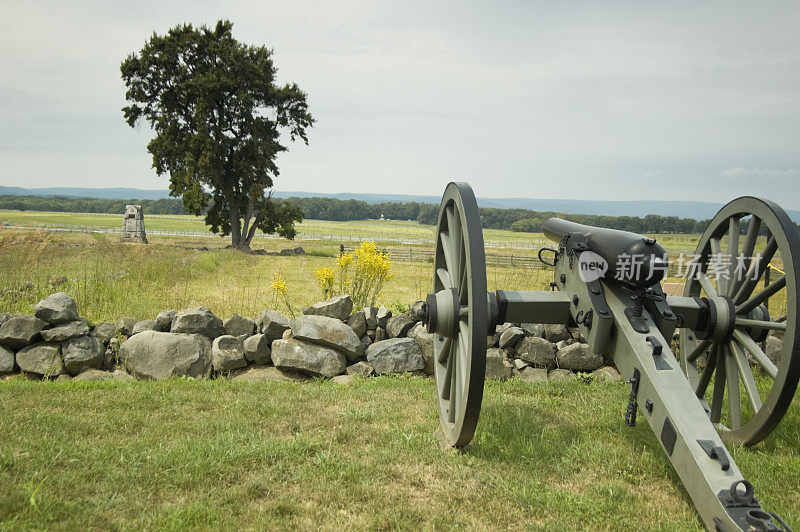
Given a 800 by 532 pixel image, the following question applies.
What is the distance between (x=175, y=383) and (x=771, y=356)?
6.62 meters

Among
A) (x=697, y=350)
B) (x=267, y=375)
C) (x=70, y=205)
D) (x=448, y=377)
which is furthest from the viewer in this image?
(x=70, y=205)

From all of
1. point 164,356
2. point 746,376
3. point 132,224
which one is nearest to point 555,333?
point 746,376

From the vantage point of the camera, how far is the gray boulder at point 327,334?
566 centimetres

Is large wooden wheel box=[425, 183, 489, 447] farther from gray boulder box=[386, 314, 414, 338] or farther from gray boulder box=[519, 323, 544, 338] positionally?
gray boulder box=[519, 323, 544, 338]

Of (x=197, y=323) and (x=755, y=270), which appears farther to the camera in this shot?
(x=197, y=323)

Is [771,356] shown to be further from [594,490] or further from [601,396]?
[594,490]

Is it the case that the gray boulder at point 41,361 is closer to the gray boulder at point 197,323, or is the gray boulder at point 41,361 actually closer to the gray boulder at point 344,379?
the gray boulder at point 197,323

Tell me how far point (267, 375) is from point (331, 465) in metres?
2.50

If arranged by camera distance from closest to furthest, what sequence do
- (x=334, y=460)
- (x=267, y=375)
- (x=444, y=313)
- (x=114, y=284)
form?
(x=334, y=460) → (x=444, y=313) → (x=267, y=375) → (x=114, y=284)

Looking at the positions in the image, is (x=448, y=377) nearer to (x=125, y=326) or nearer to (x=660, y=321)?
(x=660, y=321)

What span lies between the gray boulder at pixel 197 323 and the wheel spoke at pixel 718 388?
504 centimetres

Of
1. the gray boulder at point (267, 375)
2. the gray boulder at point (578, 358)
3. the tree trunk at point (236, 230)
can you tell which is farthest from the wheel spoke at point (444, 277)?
the tree trunk at point (236, 230)

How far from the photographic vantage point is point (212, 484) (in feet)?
9.90

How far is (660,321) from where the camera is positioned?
325 centimetres
